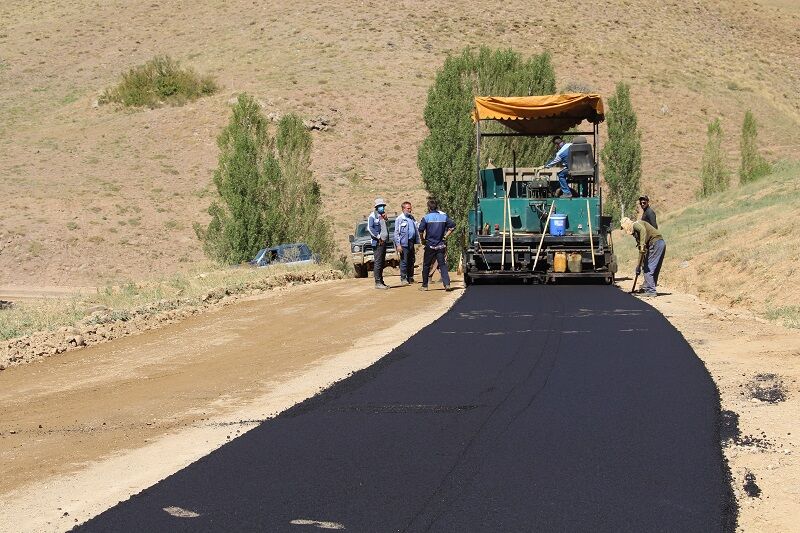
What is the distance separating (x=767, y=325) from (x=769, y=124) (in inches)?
2772

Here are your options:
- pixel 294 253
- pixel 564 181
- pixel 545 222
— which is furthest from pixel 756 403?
pixel 294 253

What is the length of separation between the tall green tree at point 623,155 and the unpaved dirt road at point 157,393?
38288 mm

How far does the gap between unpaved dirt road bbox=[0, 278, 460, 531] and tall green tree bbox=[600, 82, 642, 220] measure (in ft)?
126

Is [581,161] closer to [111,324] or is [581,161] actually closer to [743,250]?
[743,250]

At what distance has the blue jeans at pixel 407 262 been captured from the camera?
2519 centimetres

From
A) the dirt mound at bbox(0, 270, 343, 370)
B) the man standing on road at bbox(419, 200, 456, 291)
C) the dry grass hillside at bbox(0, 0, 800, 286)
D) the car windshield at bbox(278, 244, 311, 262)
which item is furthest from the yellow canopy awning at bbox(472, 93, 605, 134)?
the dry grass hillside at bbox(0, 0, 800, 286)

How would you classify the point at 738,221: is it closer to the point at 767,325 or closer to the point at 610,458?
the point at 767,325

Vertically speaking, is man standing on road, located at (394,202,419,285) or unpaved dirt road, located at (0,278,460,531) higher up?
man standing on road, located at (394,202,419,285)

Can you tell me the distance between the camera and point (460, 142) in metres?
39.3

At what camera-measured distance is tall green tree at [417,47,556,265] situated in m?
38.7

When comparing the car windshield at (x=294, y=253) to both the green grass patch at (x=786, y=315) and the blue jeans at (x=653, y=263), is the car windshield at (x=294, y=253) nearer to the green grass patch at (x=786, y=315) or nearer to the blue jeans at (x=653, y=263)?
the blue jeans at (x=653, y=263)

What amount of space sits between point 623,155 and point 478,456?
5011 centimetres

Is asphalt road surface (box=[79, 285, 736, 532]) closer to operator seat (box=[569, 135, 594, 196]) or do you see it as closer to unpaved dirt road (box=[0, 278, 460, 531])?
unpaved dirt road (box=[0, 278, 460, 531])

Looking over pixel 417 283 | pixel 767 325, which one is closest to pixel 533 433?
pixel 767 325
